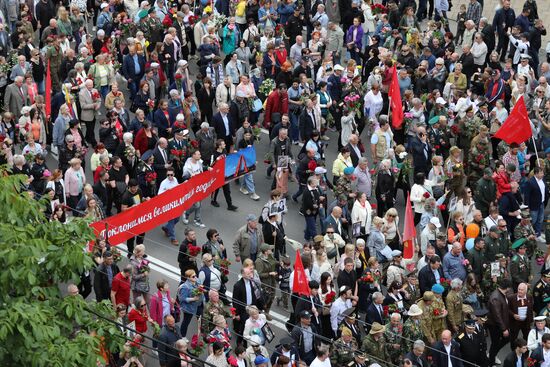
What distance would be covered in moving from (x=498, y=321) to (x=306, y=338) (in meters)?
3.26

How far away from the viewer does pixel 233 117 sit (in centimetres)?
2834

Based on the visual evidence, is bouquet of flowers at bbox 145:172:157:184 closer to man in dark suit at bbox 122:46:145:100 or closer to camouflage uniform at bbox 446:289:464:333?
man in dark suit at bbox 122:46:145:100

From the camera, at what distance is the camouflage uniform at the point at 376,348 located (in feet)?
71.8

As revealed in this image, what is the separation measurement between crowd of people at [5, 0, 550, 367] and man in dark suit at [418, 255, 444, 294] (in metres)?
0.03

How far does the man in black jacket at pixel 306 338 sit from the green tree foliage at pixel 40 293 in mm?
5402

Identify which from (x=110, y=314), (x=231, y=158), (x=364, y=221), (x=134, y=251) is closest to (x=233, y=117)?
(x=231, y=158)

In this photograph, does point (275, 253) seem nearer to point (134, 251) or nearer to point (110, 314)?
point (134, 251)

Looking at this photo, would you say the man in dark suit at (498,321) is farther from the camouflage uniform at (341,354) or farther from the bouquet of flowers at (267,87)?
the bouquet of flowers at (267,87)

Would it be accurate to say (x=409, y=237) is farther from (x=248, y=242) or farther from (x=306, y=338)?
(x=306, y=338)

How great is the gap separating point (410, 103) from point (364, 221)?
4424 millimetres

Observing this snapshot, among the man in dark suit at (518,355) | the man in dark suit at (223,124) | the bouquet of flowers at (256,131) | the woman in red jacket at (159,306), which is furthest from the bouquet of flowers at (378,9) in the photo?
the woman in red jacket at (159,306)

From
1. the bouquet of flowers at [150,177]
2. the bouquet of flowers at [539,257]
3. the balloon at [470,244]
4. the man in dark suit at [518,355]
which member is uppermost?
the bouquet of flowers at [150,177]

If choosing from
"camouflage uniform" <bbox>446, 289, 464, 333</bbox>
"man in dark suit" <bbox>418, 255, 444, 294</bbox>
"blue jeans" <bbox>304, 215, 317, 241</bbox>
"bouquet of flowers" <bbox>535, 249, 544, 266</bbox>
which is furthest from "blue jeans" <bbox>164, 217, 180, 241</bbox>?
"bouquet of flowers" <bbox>535, 249, 544, 266</bbox>

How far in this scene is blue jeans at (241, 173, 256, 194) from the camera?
2730 cm
